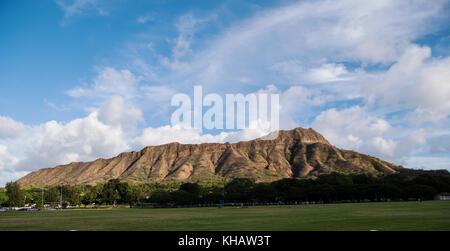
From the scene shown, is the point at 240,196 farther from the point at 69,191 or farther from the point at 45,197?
the point at 45,197

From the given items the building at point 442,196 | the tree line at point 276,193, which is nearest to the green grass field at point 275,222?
Answer: the tree line at point 276,193

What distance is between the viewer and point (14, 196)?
158375 mm

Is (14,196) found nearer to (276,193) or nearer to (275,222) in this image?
(276,193)

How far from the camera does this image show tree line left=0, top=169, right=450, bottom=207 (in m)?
137

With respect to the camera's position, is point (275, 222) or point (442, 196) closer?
point (275, 222)

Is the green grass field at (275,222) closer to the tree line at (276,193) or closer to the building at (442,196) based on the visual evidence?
the tree line at (276,193)

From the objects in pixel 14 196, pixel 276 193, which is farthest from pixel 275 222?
pixel 14 196

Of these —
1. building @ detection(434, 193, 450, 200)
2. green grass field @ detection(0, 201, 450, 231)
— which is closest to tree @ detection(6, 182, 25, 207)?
green grass field @ detection(0, 201, 450, 231)

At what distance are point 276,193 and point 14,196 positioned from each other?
11578 cm

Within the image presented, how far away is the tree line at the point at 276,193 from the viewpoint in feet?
451

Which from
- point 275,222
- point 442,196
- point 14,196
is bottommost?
point 14,196
